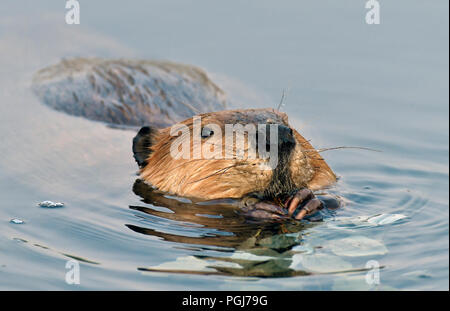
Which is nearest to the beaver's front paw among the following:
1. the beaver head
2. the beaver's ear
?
the beaver head

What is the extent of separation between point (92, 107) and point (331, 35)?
445 centimetres

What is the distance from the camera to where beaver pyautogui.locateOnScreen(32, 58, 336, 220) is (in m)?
5.09

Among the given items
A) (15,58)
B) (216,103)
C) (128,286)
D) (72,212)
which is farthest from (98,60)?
(128,286)

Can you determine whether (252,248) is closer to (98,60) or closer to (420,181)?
(420,181)

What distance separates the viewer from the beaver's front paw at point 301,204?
5.09 meters

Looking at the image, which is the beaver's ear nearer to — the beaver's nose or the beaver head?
the beaver head

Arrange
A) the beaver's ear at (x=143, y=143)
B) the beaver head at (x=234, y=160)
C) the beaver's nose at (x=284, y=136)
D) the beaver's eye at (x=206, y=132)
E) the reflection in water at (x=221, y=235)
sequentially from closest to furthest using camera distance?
the reflection in water at (x=221, y=235), the beaver's nose at (x=284, y=136), the beaver head at (x=234, y=160), the beaver's eye at (x=206, y=132), the beaver's ear at (x=143, y=143)

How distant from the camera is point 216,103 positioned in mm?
7215

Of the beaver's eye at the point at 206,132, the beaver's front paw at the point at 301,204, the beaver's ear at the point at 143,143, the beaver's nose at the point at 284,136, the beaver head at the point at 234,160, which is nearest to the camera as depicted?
the beaver's nose at the point at 284,136

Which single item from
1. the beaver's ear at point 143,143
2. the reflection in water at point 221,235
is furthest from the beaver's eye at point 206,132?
the beaver's ear at point 143,143

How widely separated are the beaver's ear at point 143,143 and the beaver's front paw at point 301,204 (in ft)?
4.41

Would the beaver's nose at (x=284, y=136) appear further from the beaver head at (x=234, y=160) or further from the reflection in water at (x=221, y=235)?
the reflection in water at (x=221, y=235)

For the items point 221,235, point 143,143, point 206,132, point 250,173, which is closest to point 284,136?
point 250,173

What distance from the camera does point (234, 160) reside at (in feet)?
16.8
